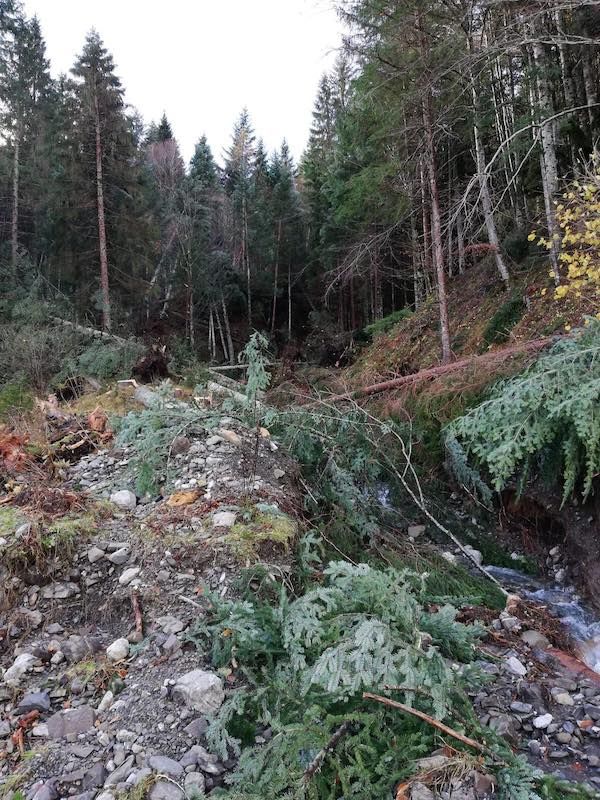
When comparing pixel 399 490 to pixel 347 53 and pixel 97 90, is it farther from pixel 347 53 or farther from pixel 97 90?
pixel 97 90

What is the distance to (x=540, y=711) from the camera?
295 cm

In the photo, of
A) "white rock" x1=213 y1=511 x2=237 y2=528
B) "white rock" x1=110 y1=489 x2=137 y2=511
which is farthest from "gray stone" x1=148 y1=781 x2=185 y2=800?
"white rock" x1=110 y1=489 x2=137 y2=511

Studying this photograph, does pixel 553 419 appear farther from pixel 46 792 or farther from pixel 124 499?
pixel 46 792

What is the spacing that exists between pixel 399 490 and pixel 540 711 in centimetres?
280

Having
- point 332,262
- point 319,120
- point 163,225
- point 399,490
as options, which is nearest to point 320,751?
point 399,490

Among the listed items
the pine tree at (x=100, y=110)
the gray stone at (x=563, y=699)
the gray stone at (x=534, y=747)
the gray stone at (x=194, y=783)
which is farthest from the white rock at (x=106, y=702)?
the pine tree at (x=100, y=110)

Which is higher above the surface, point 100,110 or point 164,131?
point 164,131

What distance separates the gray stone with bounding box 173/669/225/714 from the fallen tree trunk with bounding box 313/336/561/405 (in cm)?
367

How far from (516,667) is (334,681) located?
1.96 meters

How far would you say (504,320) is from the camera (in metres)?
Result: 9.34

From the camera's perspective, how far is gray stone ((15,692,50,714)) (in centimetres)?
247

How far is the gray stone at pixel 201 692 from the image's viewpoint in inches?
95.3

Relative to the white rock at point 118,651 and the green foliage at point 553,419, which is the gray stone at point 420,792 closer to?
the white rock at point 118,651

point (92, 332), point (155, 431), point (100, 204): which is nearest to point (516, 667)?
point (155, 431)
